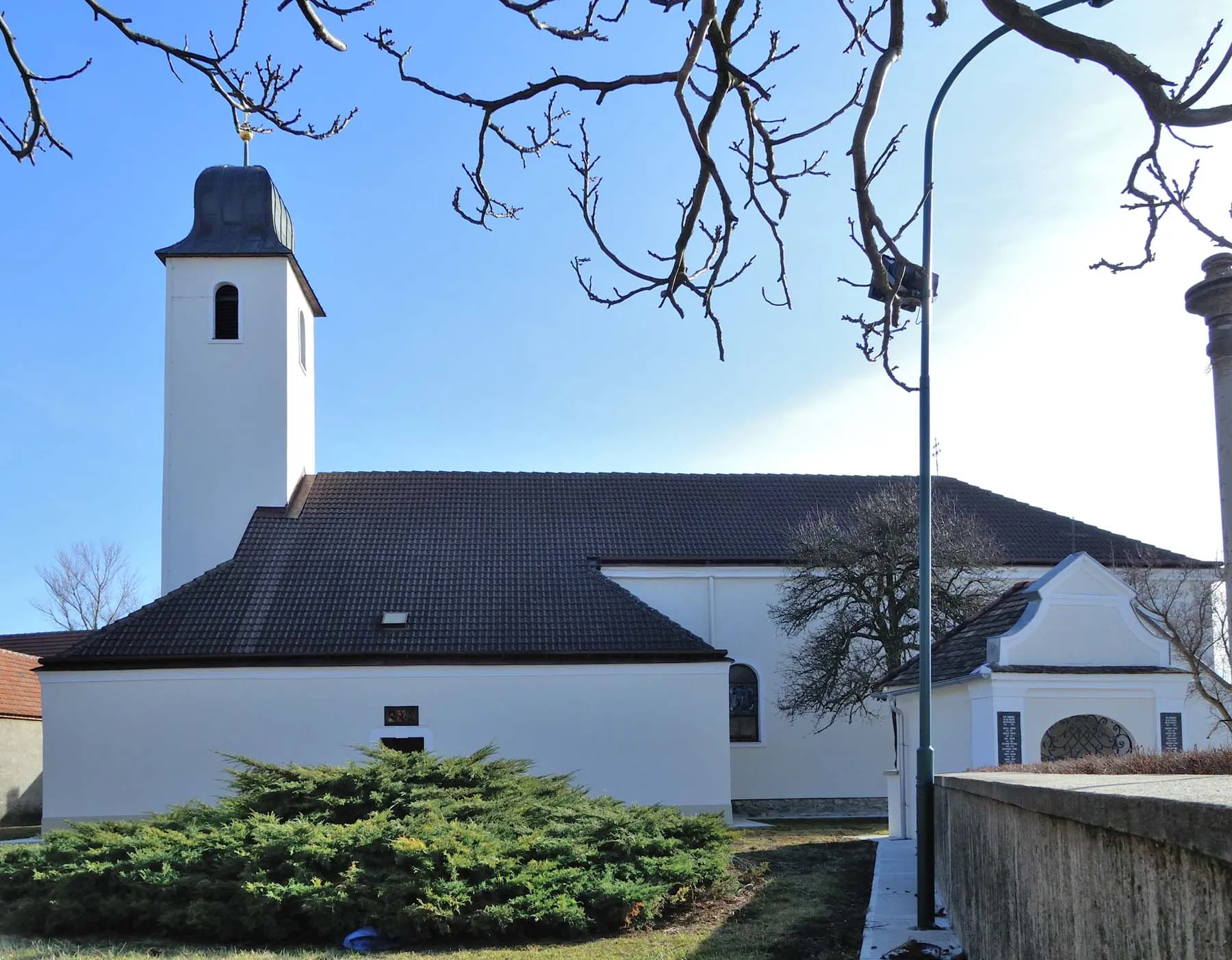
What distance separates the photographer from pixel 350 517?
30.8 meters

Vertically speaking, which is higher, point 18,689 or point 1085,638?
point 1085,638

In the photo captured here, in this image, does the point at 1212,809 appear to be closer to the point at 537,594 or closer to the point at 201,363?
the point at 537,594

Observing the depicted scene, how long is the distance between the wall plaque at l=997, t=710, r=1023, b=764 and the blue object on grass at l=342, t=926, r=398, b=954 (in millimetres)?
7938

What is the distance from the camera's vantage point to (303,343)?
33.6 meters

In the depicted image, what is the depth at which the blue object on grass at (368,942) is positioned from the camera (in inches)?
476

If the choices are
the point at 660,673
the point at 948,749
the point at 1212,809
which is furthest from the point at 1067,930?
the point at 660,673

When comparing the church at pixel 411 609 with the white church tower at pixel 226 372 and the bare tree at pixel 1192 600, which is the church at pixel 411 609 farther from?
the bare tree at pixel 1192 600

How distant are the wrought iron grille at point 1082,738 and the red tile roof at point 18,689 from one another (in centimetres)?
2572

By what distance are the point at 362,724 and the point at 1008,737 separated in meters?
14.4

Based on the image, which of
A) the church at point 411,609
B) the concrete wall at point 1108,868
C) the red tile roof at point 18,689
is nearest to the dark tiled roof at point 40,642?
the red tile roof at point 18,689

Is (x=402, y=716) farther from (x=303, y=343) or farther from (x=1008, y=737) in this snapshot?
(x=1008, y=737)

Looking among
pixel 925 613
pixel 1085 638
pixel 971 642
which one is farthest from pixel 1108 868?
pixel 971 642

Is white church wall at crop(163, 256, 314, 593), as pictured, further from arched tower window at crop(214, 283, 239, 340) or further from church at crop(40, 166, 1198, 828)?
arched tower window at crop(214, 283, 239, 340)

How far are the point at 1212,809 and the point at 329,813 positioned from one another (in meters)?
13.0
